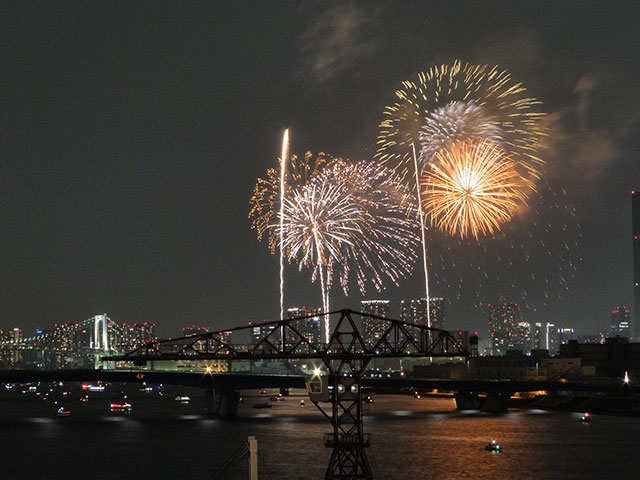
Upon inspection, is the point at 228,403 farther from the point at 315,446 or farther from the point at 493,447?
the point at 493,447

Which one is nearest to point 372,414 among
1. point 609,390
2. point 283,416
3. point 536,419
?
point 283,416

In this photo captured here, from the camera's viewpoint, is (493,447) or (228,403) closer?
(493,447)

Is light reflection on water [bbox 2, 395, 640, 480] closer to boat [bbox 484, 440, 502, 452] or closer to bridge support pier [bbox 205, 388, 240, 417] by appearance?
boat [bbox 484, 440, 502, 452]

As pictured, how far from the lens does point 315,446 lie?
11362 cm

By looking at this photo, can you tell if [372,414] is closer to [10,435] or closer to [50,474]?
[10,435]

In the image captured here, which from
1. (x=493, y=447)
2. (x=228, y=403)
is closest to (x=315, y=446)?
(x=493, y=447)

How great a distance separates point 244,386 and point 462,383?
44.3 metres

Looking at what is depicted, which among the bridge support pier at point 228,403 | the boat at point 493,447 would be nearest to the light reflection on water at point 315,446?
the boat at point 493,447

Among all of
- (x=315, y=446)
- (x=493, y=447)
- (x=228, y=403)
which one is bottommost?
(x=493, y=447)

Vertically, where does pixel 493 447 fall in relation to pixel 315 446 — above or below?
below

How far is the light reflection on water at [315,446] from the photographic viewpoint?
92.6 m

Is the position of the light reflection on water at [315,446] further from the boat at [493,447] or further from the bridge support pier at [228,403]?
the bridge support pier at [228,403]

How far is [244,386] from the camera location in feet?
600

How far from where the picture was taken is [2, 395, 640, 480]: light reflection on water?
9256cm
